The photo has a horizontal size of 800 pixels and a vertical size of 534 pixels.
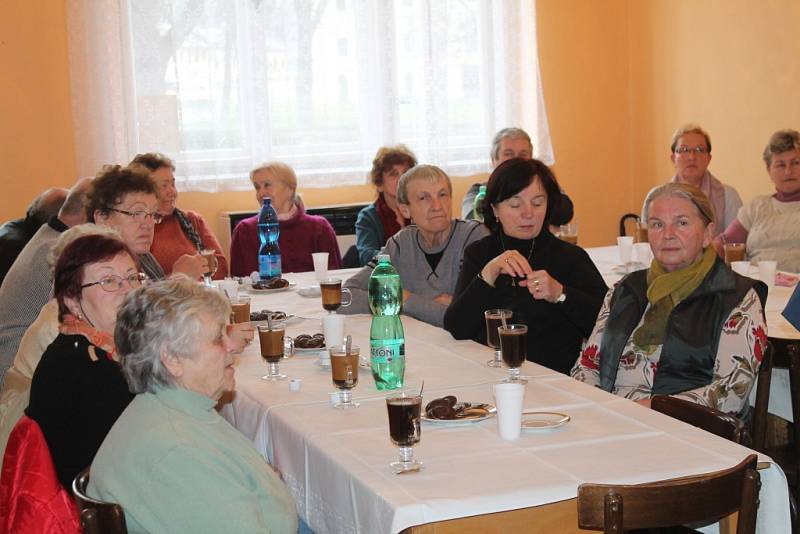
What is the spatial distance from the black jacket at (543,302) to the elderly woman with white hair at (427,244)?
476 mm

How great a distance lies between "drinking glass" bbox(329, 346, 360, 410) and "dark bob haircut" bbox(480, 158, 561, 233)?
1011 millimetres

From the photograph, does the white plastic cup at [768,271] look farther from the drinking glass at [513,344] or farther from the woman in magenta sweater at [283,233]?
the woman in magenta sweater at [283,233]

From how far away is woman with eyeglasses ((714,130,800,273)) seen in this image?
491cm

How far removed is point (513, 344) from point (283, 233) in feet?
9.54

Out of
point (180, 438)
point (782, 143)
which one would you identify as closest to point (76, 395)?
point (180, 438)

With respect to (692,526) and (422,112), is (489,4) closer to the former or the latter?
(422,112)

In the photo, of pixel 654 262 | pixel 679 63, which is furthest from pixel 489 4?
pixel 654 262

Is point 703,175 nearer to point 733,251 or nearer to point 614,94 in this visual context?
point 733,251

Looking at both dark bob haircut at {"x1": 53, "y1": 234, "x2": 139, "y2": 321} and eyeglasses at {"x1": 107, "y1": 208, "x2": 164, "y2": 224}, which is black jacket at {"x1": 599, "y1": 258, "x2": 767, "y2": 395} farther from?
eyeglasses at {"x1": 107, "y1": 208, "x2": 164, "y2": 224}

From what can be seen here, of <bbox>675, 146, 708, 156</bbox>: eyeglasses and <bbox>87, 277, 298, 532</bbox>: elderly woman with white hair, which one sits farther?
<bbox>675, 146, 708, 156</bbox>: eyeglasses

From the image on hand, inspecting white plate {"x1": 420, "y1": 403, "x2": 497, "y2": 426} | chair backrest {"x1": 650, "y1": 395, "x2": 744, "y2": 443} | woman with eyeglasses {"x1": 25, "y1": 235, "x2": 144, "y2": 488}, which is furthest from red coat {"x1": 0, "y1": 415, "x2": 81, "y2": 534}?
chair backrest {"x1": 650, "y1": 395, "x2": 744, "y2": 443}

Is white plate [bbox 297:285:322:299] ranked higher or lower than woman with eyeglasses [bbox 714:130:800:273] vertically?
lower

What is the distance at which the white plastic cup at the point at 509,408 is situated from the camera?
2.10m

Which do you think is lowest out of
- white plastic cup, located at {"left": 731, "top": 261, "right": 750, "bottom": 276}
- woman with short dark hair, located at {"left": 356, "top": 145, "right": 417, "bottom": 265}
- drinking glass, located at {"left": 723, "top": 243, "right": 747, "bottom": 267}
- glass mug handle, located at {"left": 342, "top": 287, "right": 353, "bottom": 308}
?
glass mug handle, located at {"left": 342, "top": 287, "right": 353, "bottom": 308}
